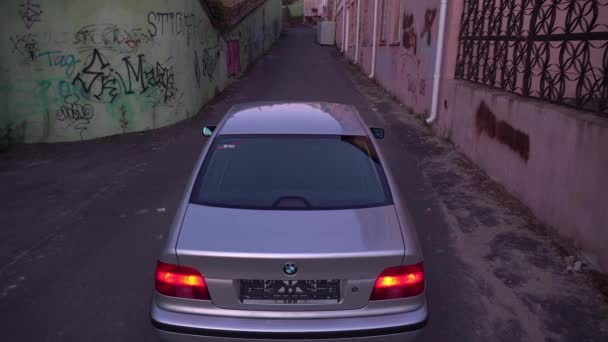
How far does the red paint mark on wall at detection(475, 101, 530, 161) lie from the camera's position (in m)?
5.78

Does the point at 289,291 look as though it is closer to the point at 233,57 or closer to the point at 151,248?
the point at 151,248

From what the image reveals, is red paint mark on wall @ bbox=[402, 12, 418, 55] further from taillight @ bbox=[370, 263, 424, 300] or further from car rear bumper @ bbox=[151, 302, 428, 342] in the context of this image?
car rear bumper @ bbox=[151, 302, 428, 342]

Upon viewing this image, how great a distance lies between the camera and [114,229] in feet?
17.4

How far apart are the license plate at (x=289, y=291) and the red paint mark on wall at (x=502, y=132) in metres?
4.18

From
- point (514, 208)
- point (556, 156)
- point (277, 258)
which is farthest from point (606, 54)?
point (277, 258)

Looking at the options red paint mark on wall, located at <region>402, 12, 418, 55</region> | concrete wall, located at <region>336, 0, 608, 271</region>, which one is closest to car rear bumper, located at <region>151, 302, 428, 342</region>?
concrete wall, located at <region>336, 0, 608, 271</region>

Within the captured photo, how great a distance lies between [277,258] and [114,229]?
3.54 m

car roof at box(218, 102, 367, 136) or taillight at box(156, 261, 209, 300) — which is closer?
taillight at box(156, 261, 209, 300)

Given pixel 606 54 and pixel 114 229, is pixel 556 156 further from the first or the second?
pixel 114 229

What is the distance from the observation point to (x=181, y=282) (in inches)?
98.6

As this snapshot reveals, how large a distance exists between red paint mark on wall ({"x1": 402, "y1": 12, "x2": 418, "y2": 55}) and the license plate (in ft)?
35.8

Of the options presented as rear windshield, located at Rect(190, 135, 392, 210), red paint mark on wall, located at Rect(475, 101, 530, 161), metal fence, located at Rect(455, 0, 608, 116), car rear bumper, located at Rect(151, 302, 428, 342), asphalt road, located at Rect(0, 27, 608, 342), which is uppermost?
metal fence, located at Rect(455, 0, 608, 116)

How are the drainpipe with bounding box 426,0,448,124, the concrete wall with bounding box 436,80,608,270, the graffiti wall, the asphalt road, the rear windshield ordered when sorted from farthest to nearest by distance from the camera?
the graffiti wall, the drainpipe with bounding box 426,0,448,124, the concrete wall with bounding box 436,80,608,270, the asphalt road, the rear windshield

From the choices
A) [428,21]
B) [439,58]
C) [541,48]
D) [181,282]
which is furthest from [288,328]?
[428,21]
